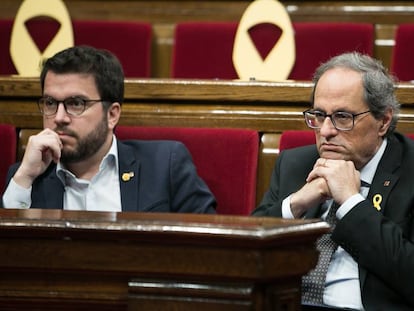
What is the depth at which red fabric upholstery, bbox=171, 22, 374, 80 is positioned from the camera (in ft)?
5.11

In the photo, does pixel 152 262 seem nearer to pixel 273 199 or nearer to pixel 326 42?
pixel 273 199

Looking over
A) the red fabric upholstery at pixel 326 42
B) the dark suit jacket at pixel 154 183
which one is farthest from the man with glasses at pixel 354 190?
the red fabric upholstery at pixel 326 42

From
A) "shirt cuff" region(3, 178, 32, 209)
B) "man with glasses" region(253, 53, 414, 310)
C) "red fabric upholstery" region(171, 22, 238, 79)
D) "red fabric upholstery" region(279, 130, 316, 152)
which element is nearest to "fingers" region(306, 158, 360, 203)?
"man with glasses" region(253, 53, 414, 310)

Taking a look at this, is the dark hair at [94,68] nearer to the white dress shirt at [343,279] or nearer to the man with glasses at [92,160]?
the man with glasses at [92,160]

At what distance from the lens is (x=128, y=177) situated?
119 centimetres

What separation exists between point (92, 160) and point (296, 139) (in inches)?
10.6

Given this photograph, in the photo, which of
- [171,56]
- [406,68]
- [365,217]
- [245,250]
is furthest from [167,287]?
[171,56]

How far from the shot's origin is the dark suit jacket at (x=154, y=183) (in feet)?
3.84

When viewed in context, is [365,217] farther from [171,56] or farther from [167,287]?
[171,56]

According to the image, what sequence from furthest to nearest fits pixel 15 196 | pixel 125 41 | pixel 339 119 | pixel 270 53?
pixel 125 41, pixel 270 53, pixel 15 196, pixel 339 119

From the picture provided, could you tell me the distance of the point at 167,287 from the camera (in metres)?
0.61

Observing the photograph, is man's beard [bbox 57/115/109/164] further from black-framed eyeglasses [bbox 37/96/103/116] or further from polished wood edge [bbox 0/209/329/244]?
polished wood edge [bbox 0/209/329/244]

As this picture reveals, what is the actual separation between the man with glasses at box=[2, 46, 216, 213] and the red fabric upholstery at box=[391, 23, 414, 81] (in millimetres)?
479

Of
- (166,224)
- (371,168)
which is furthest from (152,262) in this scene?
(371,168)
